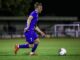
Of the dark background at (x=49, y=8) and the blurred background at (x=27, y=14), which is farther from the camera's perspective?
the dark background at (x=49, y=8)

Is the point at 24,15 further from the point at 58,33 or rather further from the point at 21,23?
the point at 58,33

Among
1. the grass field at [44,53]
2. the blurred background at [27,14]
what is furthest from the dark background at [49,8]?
the grass field at [44,53]

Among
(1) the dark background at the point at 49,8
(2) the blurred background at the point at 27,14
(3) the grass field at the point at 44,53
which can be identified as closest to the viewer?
(3) the grass field at the point at 44,53

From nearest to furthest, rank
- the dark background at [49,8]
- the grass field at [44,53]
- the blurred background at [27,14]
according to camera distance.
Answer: the grass field at [44,53] → the blurred background at [27,14] → the dark background at [49,8]

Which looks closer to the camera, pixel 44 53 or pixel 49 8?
pixel 44 53

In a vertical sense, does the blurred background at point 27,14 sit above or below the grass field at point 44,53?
below

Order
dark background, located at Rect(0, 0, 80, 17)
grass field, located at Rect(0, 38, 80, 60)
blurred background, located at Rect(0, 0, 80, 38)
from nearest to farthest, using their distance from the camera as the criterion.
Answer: grass field, located at Rect(0, 38, 80, 60), blurred background, located at Rect(0, 0, 80, 38), dark background, located at Rect(0, 0, 80, 17)

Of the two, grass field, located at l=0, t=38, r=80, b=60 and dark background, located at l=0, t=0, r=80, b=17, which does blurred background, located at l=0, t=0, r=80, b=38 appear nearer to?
dark background, located at l=0, t=0, r=80, b=17

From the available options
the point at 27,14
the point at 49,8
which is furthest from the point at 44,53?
the point at 49,8

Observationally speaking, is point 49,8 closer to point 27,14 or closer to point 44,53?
point 27,14

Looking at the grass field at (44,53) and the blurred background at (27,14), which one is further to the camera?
the blurred background at (27,14)

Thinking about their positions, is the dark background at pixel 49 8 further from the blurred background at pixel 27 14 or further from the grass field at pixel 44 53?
the grass field at pixel 44 53

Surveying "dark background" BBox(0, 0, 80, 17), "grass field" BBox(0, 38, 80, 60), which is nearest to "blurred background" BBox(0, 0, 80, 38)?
"dark background" BBox(0, 0, 80, 17)

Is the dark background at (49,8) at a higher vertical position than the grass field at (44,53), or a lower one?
lower
